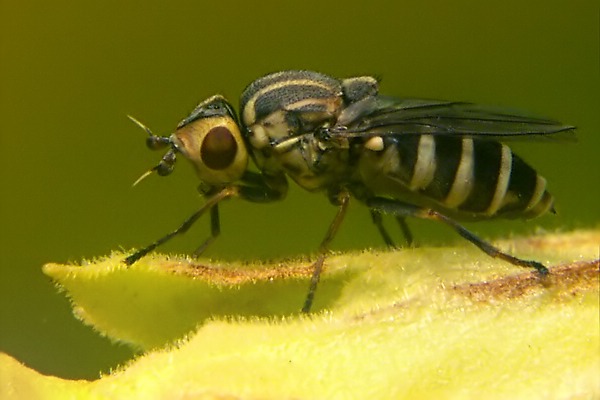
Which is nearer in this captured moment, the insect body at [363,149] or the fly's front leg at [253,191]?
the insect body at [363,149]

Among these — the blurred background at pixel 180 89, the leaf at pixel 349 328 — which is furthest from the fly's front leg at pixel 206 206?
the blurred background at pixel 180 89

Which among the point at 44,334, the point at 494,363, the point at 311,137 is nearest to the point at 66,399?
the point at 494,363

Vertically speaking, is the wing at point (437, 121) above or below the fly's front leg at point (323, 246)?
above

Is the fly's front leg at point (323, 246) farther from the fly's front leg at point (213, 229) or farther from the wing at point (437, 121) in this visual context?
the fly's front leg at point (213, 229)

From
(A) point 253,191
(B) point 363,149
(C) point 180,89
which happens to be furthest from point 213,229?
(C) point 180,89

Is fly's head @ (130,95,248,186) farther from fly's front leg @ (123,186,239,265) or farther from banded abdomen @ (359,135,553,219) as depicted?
banded abdomen @ (359,135,553,219)

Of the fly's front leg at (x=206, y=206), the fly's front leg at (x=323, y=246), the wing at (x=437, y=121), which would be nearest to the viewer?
the fly's front leg at (x=323, y=246)

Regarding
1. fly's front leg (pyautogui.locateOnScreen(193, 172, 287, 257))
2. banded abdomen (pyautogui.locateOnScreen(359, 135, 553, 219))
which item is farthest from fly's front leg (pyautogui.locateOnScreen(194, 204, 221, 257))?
banded abdomen (pyautogui.locateOnScreen(359, 135, 553, 219))

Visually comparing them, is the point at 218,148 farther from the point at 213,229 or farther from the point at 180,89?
the point at 180,89
